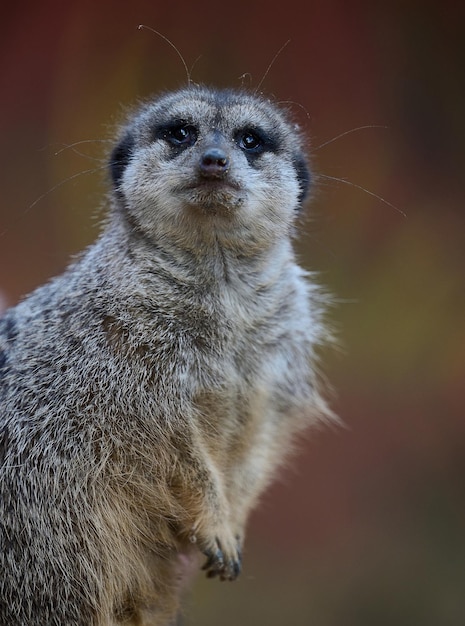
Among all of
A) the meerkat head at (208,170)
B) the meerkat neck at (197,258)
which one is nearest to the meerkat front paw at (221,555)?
the meerkat neck at (197,258)

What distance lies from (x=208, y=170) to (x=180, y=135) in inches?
9.3

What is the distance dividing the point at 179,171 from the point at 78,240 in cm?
131

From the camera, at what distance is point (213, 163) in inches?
65.4

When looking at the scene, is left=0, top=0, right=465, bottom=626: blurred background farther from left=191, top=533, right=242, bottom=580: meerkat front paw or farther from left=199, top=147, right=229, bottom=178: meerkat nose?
left=199, top=147, right=229, bottom=178: meerkat nose

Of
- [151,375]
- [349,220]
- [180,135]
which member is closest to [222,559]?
[151,375]

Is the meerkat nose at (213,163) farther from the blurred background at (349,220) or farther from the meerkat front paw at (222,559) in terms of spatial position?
the blurred background at (349,220)

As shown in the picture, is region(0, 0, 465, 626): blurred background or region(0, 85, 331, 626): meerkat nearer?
region(0, 85, 331, 626): meerkat

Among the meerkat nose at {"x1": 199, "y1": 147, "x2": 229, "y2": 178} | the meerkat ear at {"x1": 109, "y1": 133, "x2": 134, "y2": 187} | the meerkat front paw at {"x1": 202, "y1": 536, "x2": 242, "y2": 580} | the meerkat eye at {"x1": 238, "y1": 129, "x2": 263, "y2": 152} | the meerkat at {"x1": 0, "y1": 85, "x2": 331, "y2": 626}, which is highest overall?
the meerkat eye at {"x1": 238, "y1": 129, "x2": 263, "y2": 152}

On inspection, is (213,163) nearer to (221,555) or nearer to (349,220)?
(221,555)

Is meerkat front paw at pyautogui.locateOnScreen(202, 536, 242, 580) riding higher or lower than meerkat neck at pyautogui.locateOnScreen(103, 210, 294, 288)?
lower

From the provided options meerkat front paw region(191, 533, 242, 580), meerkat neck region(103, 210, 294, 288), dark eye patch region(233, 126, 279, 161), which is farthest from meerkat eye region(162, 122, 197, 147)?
meerkat front paw region(191, 533, 242, 580)

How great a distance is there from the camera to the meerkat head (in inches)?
68.5

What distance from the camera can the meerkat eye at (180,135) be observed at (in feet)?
6.04

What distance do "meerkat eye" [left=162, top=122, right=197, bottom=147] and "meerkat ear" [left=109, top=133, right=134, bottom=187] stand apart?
5.0 inches
